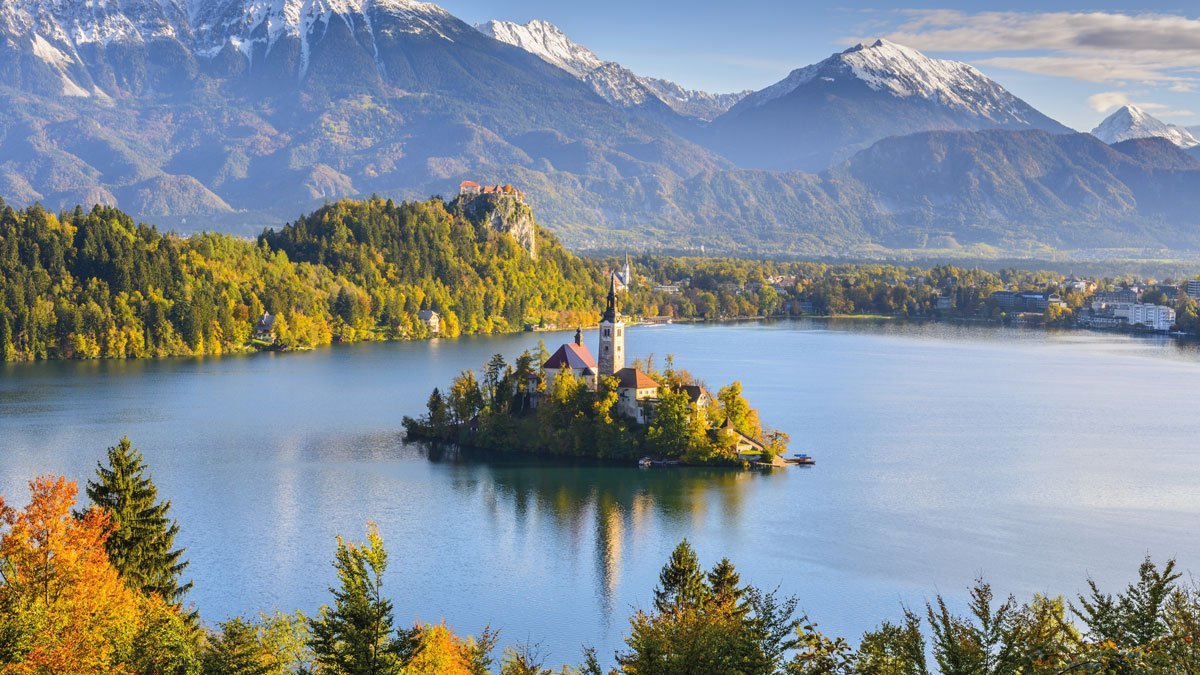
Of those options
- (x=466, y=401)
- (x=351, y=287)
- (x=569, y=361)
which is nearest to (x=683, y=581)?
(x=569, y=361)

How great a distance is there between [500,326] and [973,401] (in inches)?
1663

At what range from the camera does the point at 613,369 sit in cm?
4356

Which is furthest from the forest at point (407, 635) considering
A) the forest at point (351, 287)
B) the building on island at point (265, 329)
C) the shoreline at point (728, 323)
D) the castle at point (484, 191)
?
the castle at point (484, 191)

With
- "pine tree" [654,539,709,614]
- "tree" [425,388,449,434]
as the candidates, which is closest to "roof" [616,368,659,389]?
"tree" [425,388,449,434]

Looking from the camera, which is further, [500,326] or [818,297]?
[818,297]

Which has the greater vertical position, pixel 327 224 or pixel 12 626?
pixel 327 224

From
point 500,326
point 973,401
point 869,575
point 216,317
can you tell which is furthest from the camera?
point 500,326

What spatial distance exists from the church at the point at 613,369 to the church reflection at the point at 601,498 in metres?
2.37

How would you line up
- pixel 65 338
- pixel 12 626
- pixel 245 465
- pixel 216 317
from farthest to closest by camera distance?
pixel 216 317, pixel 65 338, pixel 245 465, pixel 12 626

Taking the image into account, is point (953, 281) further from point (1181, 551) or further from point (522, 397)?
point (1181, 551)

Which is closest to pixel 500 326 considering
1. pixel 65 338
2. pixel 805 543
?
pixel 65 338

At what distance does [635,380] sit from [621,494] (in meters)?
5.83

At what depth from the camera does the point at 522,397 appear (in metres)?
43.4

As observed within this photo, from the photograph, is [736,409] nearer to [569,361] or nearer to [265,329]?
[569,361]
